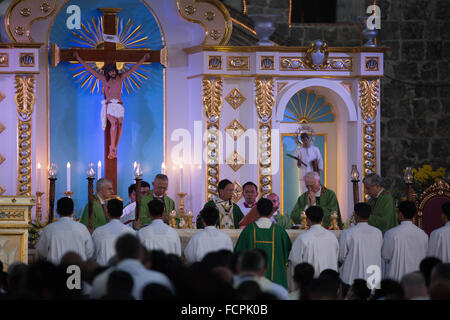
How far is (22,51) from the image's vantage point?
44.2 feet

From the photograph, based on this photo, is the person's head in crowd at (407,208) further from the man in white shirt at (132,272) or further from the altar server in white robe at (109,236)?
the man in white shirt at (132,272)

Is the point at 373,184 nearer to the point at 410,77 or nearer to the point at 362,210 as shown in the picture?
the point at 362,210

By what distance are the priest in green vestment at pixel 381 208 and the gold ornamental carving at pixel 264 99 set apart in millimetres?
2831

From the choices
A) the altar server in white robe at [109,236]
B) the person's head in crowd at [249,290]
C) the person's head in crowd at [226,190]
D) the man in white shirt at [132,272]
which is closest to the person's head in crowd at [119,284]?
the man in white shirt at [132,272]

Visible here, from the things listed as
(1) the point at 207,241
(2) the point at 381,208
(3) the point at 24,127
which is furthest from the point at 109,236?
(3) the point at 24,127

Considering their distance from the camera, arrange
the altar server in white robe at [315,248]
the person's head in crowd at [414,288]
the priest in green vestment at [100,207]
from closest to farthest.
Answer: the person's head in crowd at [414,288], the altar server in white robe at [315,248], the priest in green vestment at [100,207]

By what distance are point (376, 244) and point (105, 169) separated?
5.05m

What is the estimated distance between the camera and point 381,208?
37.1ft

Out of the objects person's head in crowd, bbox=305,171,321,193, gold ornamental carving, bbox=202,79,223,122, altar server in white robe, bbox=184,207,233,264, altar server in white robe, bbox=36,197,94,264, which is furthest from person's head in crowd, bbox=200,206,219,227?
gold ornamental carving, bbox=202,79,223,122

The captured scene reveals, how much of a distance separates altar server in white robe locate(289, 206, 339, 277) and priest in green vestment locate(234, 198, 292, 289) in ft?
0.87

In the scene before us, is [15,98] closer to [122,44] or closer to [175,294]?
[122,44]

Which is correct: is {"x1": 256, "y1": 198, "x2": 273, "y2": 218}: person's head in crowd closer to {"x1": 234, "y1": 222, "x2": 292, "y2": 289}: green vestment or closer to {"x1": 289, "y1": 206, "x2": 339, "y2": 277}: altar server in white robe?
{"x1": 234, "y1": 222, "x2": 292, "y2": 289}: green vestment

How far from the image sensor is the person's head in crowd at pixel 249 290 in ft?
20.8

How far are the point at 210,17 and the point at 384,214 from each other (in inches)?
175
